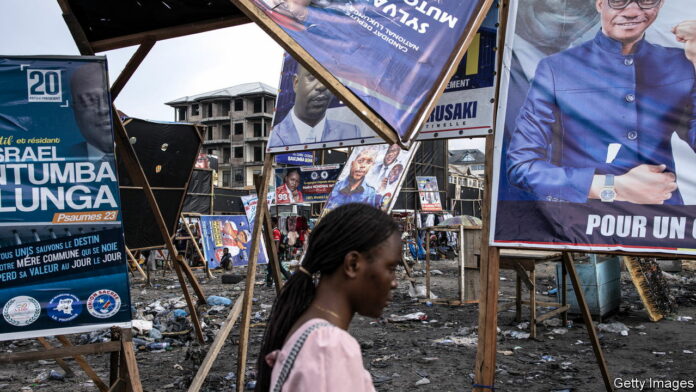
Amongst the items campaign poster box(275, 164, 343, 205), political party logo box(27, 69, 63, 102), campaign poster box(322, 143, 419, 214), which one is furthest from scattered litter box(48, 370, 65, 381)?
campaign poster box(275, 164, 343, 205)

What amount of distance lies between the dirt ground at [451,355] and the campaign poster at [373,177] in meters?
1.87

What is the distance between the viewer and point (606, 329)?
21.9 ft

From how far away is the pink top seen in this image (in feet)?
3.51

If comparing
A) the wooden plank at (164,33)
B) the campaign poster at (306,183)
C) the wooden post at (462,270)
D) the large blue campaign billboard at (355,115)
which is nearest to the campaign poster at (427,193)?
the campaign poster at (306,183)

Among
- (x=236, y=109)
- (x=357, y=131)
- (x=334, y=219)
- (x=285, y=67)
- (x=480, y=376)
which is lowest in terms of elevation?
(x=480, y=376)

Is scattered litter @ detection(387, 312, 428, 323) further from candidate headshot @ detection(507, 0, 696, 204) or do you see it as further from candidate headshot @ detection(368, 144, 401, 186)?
candidate headshot @ detection(507, 0, 696, 204)

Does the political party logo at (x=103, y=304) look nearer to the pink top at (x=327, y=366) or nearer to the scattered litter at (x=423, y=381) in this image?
the pink top at (x=327, y=366)

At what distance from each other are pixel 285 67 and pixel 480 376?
3127 mm

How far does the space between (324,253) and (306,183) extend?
16282mm

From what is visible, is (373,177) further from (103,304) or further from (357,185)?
(103,304)

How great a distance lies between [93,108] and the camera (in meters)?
3.03

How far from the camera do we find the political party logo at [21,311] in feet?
9.28

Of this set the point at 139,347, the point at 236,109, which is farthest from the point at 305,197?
the point at 236,109

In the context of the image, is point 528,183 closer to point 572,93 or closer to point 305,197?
point 572,93
